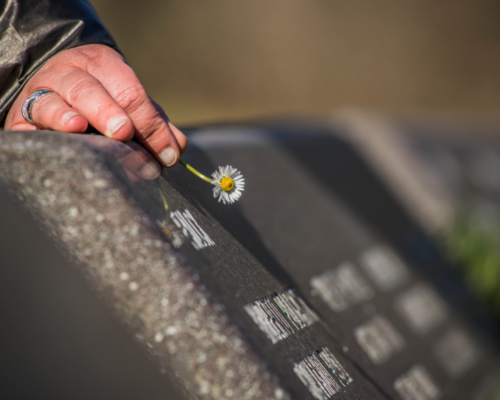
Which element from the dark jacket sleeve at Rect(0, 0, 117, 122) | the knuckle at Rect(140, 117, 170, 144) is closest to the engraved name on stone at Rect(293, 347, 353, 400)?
the knuckle at Rect(140, 117, 170, 144)

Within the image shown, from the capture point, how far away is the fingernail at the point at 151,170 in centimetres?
73

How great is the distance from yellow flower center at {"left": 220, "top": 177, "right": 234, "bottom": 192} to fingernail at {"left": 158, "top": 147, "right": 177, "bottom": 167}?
0.10 m

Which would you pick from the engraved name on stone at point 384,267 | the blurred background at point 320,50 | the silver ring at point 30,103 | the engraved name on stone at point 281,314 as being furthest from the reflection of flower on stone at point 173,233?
the blurred background at point 320,50

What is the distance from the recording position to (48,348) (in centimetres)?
81

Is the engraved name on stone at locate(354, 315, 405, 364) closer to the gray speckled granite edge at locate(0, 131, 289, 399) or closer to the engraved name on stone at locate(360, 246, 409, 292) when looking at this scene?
the engraved name on stone at locate(360, 246, 409, 292)

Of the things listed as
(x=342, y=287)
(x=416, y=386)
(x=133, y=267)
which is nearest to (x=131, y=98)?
(x=133, y=267)

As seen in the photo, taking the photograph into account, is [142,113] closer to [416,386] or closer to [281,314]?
[281,314]

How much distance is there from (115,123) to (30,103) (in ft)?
0.63

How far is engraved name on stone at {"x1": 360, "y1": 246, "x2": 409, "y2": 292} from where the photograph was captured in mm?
1931

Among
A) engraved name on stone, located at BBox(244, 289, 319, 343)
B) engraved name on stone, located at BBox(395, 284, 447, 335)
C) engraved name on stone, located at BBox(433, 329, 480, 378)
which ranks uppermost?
engraved name on stone, located at BBox(244, 289, 319, 343)

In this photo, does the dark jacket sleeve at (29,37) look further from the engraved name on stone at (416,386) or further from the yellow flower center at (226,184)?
the engraved name on stone at (416,386)

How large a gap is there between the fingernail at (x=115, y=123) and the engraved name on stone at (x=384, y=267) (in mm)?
1376

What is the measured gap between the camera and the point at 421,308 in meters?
2.13

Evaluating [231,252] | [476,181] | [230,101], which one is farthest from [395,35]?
[231,252]
